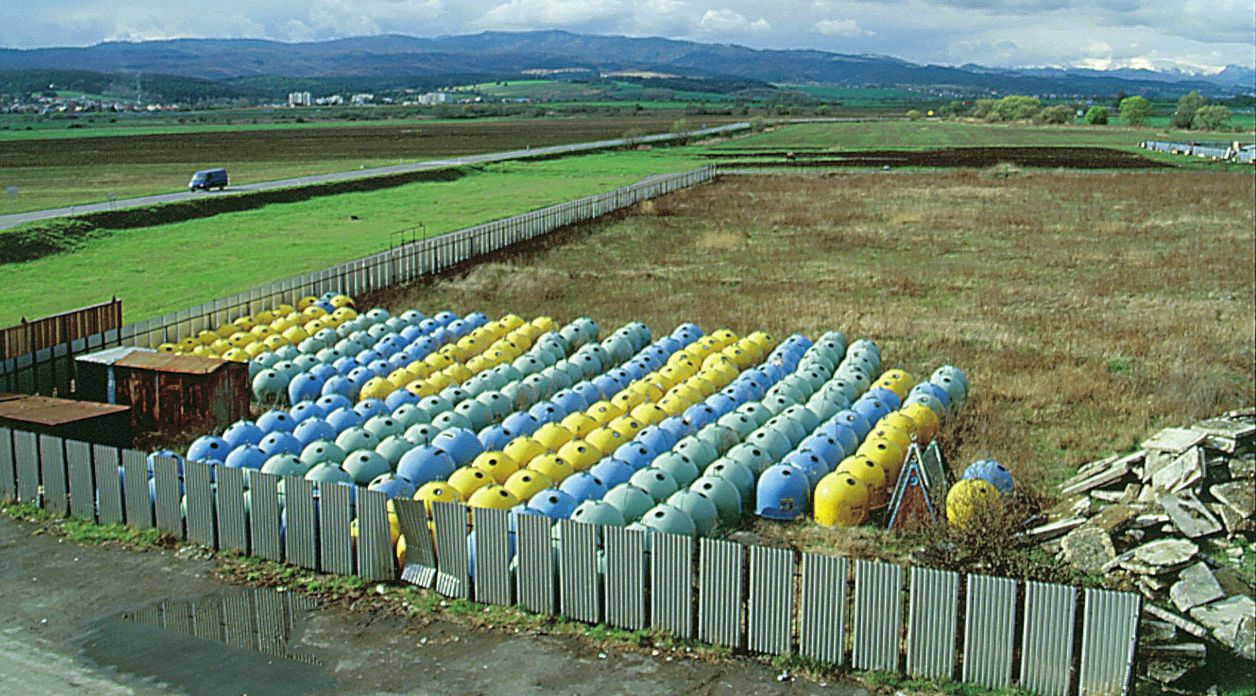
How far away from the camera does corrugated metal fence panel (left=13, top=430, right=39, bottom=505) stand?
49.8 feet

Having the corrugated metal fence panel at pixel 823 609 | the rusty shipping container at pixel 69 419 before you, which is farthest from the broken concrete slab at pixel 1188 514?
the rusty shipping container at pixel 69 419

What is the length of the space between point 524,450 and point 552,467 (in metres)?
0.94

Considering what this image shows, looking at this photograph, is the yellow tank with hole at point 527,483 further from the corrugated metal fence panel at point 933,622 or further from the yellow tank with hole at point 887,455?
the corrugated metal fence panel at point 933,622

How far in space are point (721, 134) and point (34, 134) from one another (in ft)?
275

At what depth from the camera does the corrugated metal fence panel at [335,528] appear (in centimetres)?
1298

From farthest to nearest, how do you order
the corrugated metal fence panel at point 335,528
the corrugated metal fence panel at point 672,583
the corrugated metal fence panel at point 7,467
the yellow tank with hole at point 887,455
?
the corrugated metal fence panel at point 7,467 → the yellow tank with hole at point 887,455 → the corrugated metal fence panel at point 335,528 → the corrugated metal fence panel at point 672,583

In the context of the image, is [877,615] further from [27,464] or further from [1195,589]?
[27,464]

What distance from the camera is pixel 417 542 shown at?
41.9 ft

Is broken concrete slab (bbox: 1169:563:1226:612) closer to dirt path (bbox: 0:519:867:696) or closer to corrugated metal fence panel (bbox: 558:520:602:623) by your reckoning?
dirt path (bbox: 0:519:867:696)

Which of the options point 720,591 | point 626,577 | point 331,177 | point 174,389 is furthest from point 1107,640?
point 331,177

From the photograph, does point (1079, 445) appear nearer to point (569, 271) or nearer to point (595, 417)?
point (595, 417)

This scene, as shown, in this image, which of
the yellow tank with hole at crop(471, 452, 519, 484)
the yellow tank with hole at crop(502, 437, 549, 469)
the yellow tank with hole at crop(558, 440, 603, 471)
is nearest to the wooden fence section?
the yellow tank with hole at crop(471, 452, 519, 484)

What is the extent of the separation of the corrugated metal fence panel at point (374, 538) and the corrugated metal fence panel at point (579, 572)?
2.44 m

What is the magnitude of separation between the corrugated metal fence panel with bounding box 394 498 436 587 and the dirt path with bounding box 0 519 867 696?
0.75m
